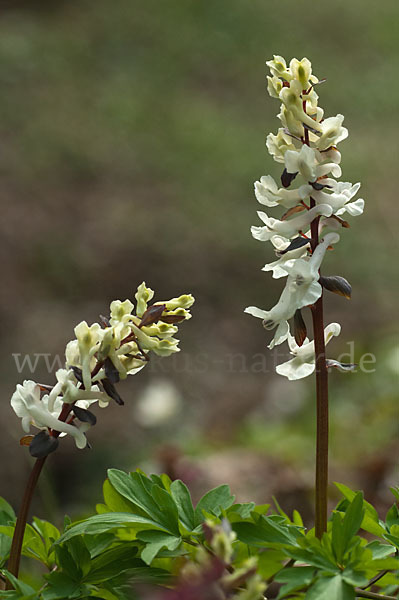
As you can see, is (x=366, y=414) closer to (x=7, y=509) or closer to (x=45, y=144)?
(x=7, y=509)

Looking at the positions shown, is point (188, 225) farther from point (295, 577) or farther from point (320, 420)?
point (295, 577)

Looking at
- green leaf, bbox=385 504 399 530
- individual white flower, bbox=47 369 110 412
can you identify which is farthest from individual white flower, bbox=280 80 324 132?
green leaf, bbox=385 504 399 530

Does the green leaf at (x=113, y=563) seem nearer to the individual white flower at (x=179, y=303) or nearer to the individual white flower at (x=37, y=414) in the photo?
the individual white flower at (x=37, y=414)

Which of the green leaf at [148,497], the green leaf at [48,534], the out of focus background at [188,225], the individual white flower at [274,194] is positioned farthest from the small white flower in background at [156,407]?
the individual white flower at [274,194]

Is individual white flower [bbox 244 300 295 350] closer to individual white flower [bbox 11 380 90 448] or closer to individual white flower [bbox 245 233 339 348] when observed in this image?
individual white flower [bbox 245 233 339 348]

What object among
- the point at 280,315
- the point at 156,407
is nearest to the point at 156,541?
the point at 280,315

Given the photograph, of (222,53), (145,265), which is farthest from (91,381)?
(222,53)
